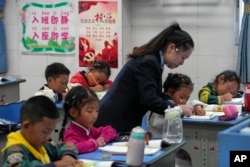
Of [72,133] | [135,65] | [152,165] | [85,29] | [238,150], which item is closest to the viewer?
[238,150]

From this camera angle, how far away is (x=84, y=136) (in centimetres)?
271

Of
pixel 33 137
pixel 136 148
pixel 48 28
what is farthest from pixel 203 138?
pixel 48 28

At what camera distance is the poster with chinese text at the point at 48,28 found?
20.6 ft

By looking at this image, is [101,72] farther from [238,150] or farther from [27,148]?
[238,150]

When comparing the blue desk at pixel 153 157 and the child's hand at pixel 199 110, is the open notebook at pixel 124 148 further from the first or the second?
the child's hand at pixel 199 110

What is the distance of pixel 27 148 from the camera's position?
2.11 metres

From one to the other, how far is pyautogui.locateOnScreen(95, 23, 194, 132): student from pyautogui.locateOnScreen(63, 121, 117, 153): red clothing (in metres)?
0.29

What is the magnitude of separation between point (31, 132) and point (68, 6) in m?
4.29

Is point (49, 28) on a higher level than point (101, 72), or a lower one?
higher

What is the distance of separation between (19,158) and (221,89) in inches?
111

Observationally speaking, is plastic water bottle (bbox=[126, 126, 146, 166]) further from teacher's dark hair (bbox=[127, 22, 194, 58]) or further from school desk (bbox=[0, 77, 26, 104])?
school desk (bbox=[0, 77, 26, 104])

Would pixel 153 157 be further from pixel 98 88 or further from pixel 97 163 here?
pixel 98 88

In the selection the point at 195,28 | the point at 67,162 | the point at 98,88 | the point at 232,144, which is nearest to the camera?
the point at 232,144

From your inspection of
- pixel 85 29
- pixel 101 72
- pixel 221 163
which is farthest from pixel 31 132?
pixel 85 29
